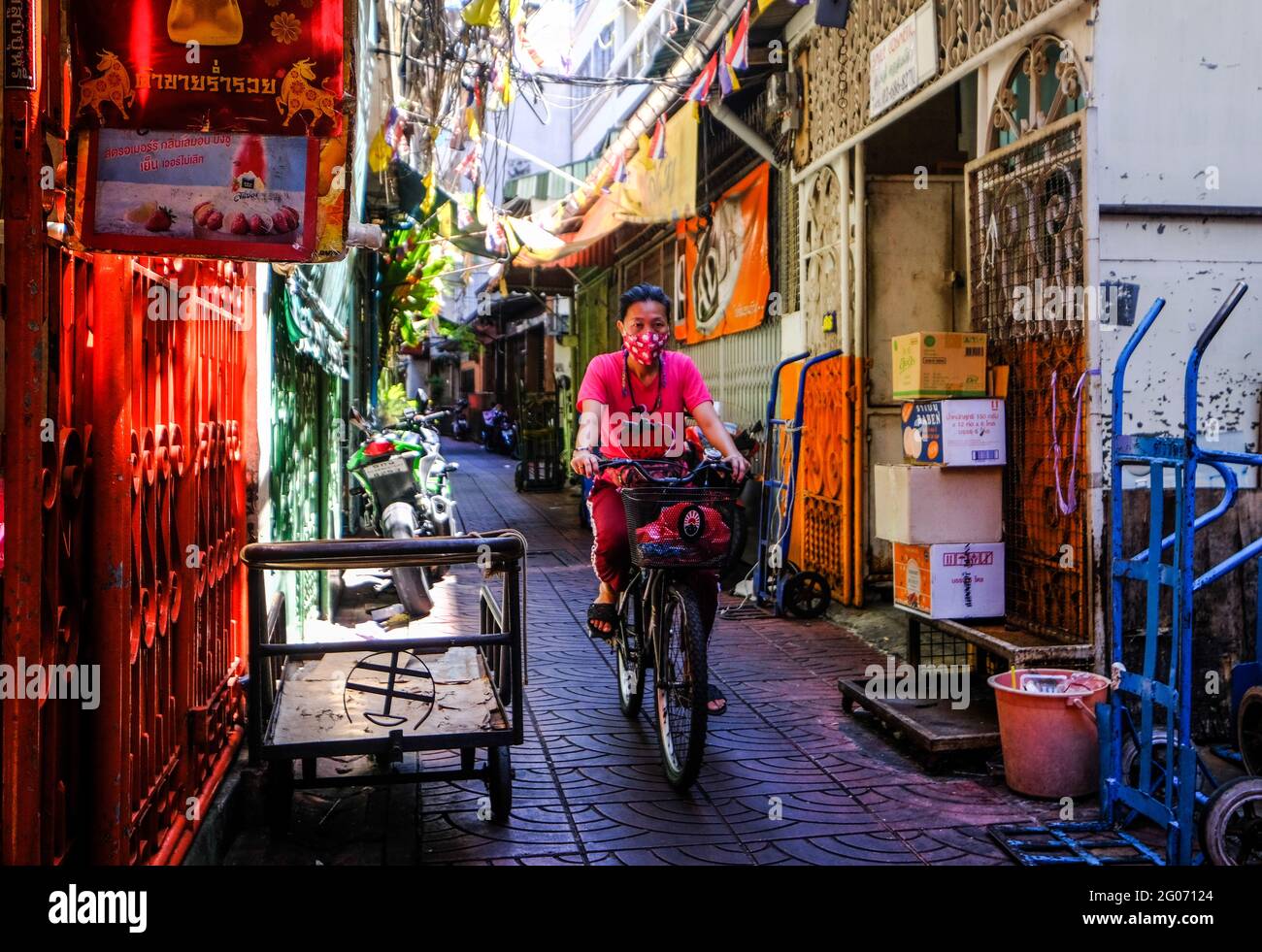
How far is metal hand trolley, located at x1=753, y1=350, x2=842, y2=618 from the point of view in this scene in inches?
342

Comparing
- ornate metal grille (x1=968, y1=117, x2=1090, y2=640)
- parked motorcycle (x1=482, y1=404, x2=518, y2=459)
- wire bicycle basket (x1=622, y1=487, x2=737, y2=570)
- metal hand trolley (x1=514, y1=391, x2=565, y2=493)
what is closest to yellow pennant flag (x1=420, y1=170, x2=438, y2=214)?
ornate metal grille (x1=968, y1=117, x2=1090, y2=640)

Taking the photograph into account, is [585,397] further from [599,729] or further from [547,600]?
[547,600]

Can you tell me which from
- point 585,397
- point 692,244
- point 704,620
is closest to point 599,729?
point 704,620

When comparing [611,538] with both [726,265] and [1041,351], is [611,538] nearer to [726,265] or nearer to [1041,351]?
[1041,351]

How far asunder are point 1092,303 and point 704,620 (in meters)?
2.29

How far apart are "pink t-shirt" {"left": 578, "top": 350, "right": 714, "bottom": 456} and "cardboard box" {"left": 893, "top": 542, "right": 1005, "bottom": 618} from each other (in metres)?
1.45

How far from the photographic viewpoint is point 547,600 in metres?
9.67

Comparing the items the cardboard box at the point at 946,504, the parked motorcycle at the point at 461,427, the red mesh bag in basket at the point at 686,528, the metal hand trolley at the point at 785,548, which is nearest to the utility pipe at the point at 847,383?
the metal hand trolley at the point at 785,548

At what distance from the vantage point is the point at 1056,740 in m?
4.66

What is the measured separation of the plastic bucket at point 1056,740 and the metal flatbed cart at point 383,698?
6.90 ft

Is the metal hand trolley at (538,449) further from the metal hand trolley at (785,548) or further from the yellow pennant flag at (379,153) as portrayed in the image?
the yellow pennant flag at (379,153)

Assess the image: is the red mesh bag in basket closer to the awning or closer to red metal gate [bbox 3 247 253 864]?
red metal gate [bbox 3 247 253 864]

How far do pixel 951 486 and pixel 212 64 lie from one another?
4170 mm

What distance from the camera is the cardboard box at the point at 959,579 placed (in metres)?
5.82
